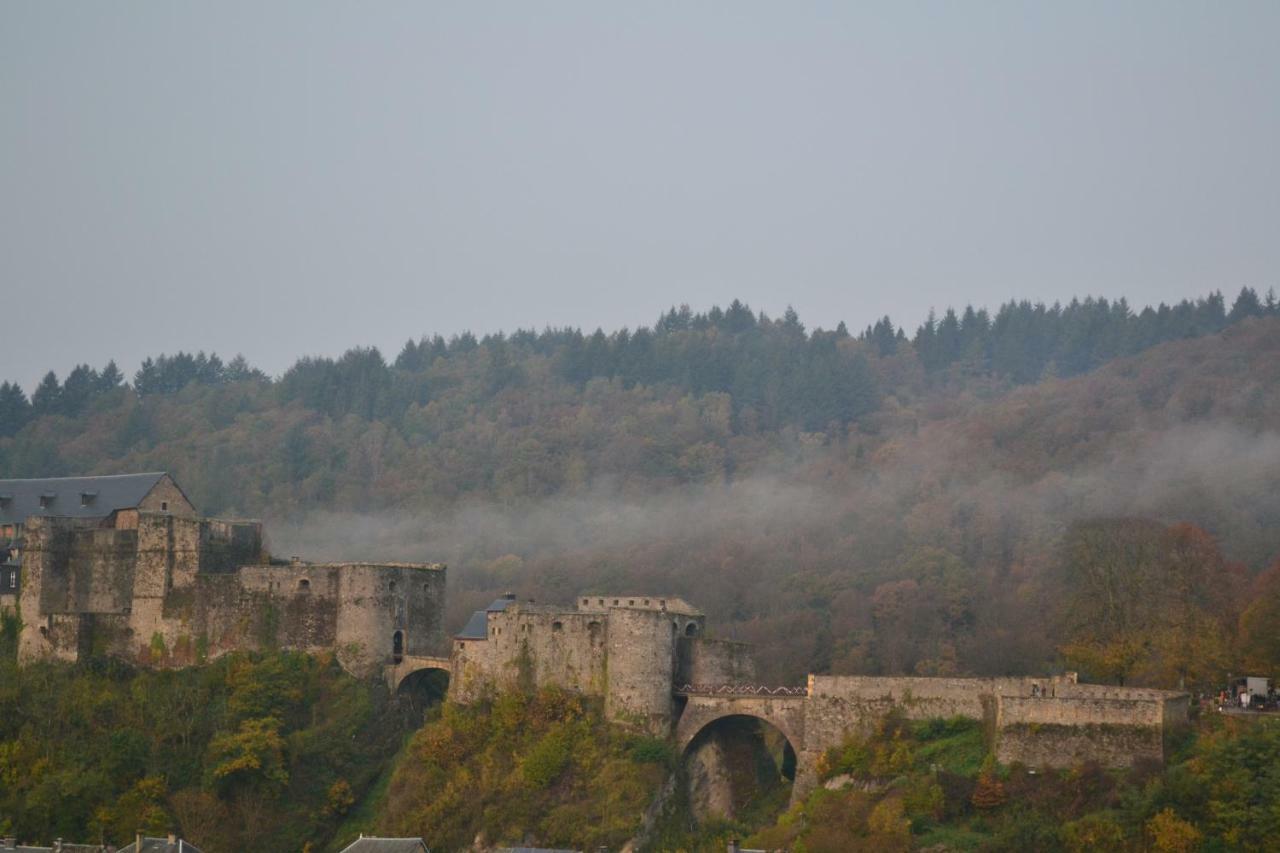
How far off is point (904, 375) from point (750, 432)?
72.9 feet

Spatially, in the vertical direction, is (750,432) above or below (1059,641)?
above

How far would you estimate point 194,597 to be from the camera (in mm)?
63375

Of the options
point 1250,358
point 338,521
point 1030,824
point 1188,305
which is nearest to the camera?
point 1030,824

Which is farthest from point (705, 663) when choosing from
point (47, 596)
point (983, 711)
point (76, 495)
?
point (76, 495)

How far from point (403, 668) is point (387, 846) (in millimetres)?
11074

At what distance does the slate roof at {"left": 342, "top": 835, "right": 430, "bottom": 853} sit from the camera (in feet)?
168

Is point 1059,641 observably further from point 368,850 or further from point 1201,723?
point 368,850

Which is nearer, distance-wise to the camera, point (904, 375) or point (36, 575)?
point (36, 575)

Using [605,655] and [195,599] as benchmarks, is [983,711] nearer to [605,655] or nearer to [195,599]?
[605,655]

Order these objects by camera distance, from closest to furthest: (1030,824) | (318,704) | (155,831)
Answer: (1030,824) → (155,831) → (318,704)

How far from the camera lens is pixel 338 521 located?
107688 mm

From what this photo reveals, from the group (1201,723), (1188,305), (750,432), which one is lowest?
(1201,723)

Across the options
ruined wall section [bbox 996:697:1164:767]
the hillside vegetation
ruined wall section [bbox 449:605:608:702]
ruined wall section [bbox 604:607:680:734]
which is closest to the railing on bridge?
ruined wall section [bbox 604:607:680:734]

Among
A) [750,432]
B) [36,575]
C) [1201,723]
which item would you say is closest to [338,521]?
[750,432]
